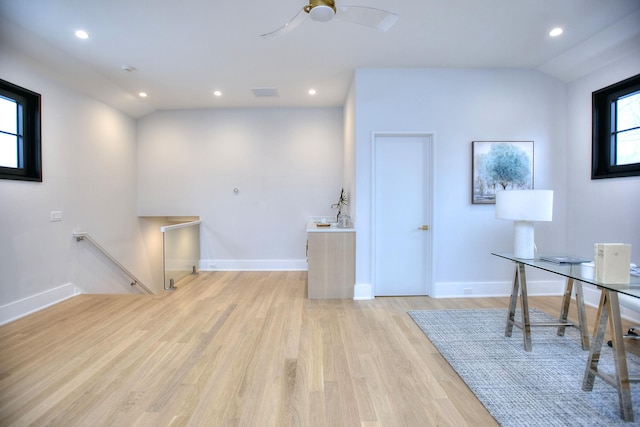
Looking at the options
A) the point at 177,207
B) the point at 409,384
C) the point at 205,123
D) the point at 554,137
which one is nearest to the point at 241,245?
the point at 177,207

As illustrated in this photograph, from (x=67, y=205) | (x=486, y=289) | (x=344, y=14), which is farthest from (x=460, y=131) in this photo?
(x=67, y=205)

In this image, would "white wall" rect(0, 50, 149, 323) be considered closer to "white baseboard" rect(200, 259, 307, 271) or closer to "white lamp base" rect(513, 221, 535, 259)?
"white baseboard" rect(200, 259, 307, 271)

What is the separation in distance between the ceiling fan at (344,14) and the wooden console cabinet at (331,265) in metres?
2.27

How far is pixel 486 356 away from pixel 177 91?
5.04m

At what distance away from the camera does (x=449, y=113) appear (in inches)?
141

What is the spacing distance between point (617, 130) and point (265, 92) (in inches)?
175

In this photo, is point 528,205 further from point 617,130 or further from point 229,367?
point 229,367

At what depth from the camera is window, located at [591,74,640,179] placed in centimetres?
289

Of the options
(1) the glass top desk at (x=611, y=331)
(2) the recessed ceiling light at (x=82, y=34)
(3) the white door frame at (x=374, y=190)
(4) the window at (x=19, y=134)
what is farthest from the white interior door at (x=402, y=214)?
(4) the window at (x=19, y=134)

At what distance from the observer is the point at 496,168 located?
11.7ft

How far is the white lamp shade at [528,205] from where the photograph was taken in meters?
2.29

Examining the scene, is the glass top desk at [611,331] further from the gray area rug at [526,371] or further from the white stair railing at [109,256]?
the white stair railing at [109,256]

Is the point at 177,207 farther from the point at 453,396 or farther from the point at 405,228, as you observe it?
the point at 453,396

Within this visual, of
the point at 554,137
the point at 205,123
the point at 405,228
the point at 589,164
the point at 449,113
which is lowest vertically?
the point at 405,228
